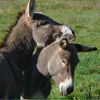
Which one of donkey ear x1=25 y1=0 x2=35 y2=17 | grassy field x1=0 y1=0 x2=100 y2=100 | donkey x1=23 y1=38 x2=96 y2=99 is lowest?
grassy field x1=0 y1=0 x2=100 y2=100

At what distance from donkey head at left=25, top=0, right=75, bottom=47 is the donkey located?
11 cm

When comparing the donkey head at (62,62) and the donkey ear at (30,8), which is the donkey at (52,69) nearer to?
the donkey head at (62,62)

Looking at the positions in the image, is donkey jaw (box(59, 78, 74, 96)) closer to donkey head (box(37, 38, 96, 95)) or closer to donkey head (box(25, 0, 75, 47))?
donkey head (box(37, 38, 96, 95))

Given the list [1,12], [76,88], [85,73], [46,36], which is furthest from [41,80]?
[1,12]

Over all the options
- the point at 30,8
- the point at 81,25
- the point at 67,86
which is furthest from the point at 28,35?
the point at 81,25

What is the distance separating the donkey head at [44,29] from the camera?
755 centimetres

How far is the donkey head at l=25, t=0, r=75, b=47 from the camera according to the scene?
297 inches

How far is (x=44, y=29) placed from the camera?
7598 mm

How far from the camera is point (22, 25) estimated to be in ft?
25.6

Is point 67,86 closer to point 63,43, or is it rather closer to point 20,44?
point 63,43

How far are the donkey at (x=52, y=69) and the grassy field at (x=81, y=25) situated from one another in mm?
690

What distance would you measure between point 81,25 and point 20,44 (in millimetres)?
19121

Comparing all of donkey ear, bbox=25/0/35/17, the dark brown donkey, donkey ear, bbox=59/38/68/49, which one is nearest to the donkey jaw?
donkey ear, bbox=59/38/68/49

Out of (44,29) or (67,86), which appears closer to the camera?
(67,86)
